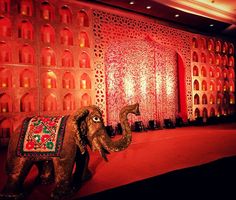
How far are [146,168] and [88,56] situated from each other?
273 cm

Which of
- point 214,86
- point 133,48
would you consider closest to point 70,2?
point 133,48

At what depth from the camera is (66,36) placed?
13.2 feet

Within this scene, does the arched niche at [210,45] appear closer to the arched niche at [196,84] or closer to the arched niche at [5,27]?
the arched niche at [196,84]

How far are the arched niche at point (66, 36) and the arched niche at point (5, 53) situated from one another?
94cm

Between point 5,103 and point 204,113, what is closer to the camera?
point 5,103

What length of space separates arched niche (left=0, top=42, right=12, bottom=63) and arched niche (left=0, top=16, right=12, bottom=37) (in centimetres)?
17

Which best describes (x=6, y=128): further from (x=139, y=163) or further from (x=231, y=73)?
(x=231, y=73)

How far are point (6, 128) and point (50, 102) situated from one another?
0.83 m

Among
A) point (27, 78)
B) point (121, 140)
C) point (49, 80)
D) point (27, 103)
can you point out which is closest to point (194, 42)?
point (49, 80)

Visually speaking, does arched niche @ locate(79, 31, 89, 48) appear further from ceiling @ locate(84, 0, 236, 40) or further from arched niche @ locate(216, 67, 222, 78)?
arched niche @ locate(216, 67, 222, 78)

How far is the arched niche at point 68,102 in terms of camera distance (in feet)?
13.0

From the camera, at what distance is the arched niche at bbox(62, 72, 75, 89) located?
3.98 metres

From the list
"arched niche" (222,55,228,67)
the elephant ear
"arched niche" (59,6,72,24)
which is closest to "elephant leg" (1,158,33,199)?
the elephant ear

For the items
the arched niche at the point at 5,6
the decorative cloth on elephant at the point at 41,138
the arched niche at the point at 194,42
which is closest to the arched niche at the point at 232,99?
the arched niche at the point at 194,42
